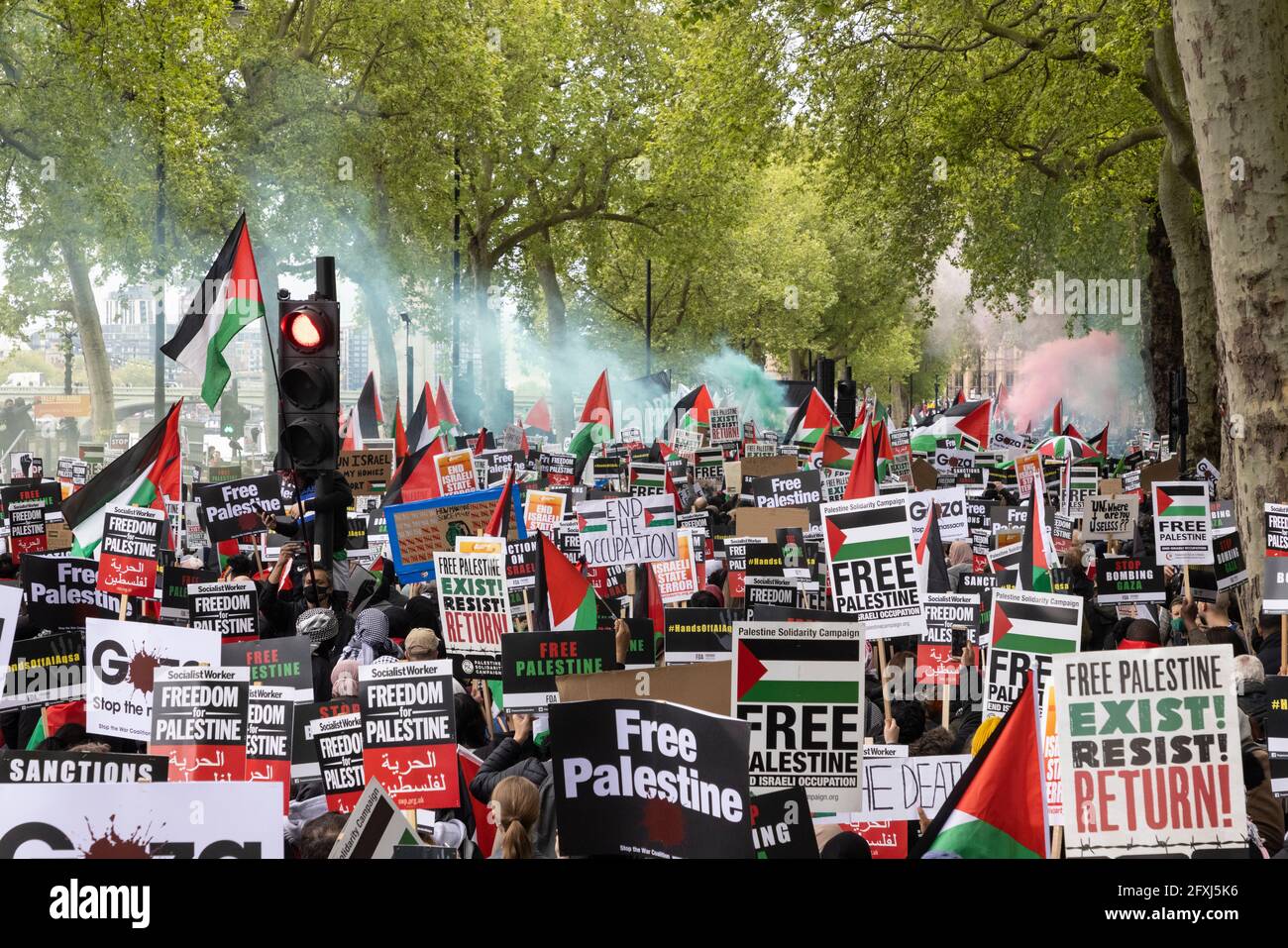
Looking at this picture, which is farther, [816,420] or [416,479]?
[816,420]

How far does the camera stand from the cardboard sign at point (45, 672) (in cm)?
734

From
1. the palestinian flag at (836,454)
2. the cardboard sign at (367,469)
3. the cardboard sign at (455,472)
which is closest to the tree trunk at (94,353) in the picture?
the cardboard sign at (367,469)

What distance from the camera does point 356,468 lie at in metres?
18.2

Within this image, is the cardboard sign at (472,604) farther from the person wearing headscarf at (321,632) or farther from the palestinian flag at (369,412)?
the palestinian flag at (369,412)

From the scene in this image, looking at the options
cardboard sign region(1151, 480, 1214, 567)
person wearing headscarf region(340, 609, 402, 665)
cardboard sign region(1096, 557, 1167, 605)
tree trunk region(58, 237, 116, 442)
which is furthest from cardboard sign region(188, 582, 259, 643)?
tree trunk region(58, 237, 116, 442)

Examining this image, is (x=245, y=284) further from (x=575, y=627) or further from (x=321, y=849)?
(x=321, y=849)

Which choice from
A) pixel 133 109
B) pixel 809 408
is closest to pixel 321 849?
pixel 809 408

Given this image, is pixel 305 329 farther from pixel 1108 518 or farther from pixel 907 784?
pixel 1108 518

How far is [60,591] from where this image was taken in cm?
923

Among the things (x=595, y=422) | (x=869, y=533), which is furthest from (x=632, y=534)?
(x=595, y=422)

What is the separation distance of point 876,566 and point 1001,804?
3834 mm
